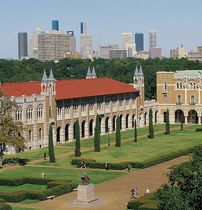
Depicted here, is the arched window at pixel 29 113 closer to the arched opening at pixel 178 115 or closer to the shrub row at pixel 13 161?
the shrub row at pixel 13 161

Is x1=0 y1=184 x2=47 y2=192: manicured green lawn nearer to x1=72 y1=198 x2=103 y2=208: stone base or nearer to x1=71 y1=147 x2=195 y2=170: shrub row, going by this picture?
x1=72 y1=198 x2=103 y2=208: stone base

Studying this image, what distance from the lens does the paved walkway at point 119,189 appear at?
58.4 metres

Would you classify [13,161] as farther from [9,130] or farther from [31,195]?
[31,195]

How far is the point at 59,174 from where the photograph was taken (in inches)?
2968

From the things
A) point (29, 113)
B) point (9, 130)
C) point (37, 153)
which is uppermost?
point (29, 113)

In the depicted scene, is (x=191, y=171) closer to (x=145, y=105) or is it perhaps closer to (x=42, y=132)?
(x=42, y=132)

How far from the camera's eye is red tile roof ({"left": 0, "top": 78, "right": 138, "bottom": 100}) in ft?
337

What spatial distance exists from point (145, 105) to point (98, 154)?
45.3 meters

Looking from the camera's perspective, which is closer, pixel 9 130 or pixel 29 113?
pixel 9 130

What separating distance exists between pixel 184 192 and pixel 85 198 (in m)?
16.5

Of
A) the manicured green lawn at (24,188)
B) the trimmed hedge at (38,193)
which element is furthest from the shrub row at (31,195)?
the manicured green lawn at (24,188)

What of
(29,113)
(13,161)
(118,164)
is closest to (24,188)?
(118,164)

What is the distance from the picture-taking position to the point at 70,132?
111 meters

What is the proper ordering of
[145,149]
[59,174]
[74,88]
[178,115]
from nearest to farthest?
[59,174] < [145,149] < [74,88] < [178,115]
